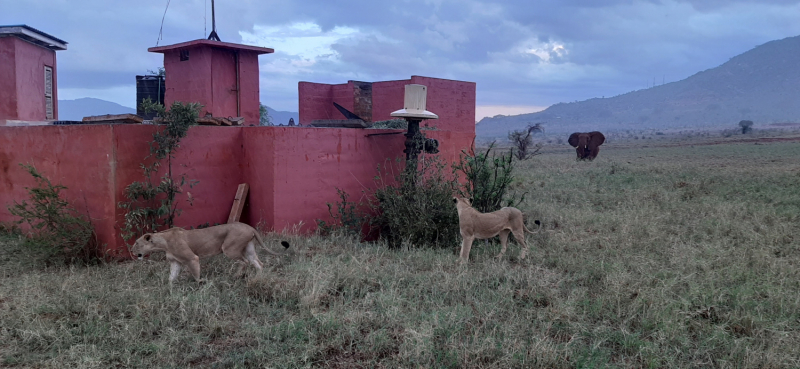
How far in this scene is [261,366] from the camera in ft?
12.2

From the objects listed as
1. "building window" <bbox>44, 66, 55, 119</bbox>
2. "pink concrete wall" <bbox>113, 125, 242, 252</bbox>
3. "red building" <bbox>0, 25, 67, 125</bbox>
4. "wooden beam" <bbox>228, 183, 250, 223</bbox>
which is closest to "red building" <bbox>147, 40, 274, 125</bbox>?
"red building" <bbox>0, 25, 67, 125</bbox>

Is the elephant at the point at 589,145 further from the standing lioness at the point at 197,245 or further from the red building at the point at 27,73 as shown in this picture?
the standing lioness at the point at 197,245

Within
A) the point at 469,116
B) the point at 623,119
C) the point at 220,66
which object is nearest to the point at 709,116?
the point at 623,119

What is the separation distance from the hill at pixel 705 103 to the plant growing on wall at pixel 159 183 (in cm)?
11475

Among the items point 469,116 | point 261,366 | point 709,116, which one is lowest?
point 261,366

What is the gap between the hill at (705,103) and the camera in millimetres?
124625

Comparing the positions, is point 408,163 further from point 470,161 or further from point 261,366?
point 261,366

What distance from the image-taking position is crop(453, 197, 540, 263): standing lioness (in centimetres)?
652

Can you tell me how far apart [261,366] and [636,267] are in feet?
14.3

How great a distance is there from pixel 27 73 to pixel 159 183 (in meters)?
8.12

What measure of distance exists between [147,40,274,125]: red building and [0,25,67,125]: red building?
2.66 metres

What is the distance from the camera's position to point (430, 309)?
4684mm

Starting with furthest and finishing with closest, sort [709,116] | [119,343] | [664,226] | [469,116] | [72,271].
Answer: [709,116]
[469,116]
[664,226]
[72,271]
[119,343]

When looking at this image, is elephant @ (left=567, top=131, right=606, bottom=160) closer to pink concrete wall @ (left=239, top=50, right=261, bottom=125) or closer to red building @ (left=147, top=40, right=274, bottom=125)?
pink concrete wall @ (left=239, top=50, right=261, bottom=125)
